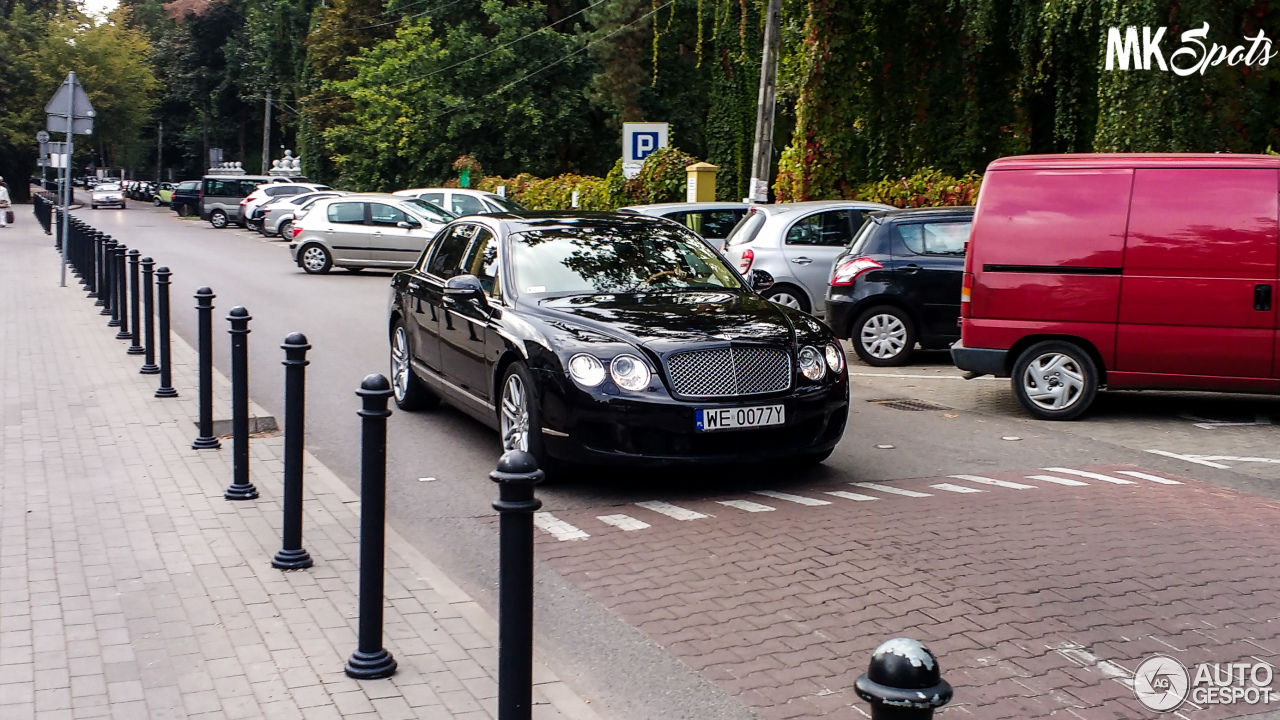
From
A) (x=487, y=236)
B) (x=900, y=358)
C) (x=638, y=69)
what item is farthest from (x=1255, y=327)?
(x=638, y=69)

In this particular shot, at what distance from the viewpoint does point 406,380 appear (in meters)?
10.7

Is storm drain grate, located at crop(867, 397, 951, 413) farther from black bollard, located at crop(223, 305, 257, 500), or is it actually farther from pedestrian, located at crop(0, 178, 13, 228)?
pedestrian, located at crop(0, 178, 13, 228)

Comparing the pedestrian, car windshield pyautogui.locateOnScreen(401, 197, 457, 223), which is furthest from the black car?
the pedestrian

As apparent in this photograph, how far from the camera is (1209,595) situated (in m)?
5.71

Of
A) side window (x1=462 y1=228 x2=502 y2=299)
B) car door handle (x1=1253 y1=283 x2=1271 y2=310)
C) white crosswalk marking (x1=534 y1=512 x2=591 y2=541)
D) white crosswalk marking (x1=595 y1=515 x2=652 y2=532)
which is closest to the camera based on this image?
white crosswalk marking (x1=534 y1=512 x2=591 y2=541)

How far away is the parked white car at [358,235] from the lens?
2670cm

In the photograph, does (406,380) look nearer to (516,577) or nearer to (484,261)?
(484,261)

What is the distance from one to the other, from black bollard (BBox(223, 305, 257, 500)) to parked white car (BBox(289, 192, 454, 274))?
64.4 feet

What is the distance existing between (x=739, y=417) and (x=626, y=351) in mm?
741

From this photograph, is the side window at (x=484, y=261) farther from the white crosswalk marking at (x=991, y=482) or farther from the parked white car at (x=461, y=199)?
the parked white car at (x=461, y=199)

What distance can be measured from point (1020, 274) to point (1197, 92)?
771cm

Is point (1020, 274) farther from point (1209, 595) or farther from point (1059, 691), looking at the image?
point (1059, 691)

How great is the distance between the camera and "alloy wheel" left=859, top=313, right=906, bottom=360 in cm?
1390

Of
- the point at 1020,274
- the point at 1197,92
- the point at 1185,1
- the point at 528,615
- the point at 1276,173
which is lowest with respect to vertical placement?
the point at 528,615
